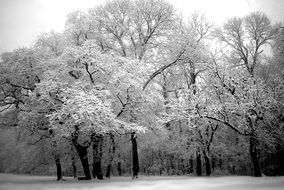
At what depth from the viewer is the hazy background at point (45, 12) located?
69.5 feet

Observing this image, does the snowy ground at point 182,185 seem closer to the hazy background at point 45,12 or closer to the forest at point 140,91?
the forest at point 140,91

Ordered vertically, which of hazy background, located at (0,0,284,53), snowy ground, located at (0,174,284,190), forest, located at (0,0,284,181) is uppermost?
hazy background, located at (0,0,284,53)

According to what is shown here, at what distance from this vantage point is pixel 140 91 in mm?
19125

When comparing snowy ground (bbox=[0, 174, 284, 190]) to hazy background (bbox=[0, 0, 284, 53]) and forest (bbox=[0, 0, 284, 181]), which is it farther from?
hazy background (bbox=[0, 0, 284, 53])

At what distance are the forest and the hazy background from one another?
4.82ft

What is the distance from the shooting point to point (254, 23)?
27938 millimetres

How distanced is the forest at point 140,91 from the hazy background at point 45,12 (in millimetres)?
1470

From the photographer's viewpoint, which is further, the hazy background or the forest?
the hazy background

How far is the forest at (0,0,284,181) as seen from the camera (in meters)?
15.5

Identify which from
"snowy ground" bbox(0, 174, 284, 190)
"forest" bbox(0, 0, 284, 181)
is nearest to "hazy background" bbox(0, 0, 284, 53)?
"forest" bbox(0, 0, 284, 181)

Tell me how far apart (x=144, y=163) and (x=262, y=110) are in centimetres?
2397

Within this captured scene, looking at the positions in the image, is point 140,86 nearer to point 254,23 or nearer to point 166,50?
point 166,50

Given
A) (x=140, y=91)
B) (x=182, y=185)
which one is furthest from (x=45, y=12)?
(x=182, y=185)

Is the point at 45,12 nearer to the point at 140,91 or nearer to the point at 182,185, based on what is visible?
the point at 140,91
